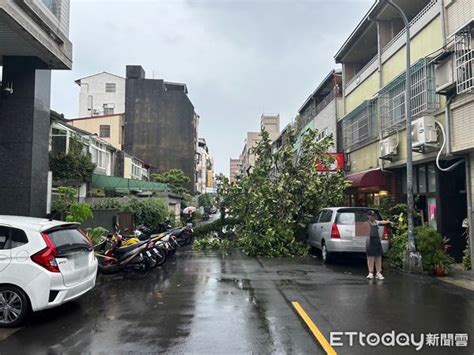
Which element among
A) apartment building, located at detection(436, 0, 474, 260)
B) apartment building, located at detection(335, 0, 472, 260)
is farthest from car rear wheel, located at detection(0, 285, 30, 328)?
apartment building, located at detection(335, 0, 472, 260)

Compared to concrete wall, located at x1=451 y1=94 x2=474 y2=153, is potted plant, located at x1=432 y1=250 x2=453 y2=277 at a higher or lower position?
lower

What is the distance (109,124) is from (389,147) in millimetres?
36822

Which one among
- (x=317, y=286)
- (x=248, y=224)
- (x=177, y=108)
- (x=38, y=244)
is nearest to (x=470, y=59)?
(x=317, y=286)

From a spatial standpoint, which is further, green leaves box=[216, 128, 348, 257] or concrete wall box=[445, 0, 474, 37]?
green leaves box=[216, 128, 348, 257]

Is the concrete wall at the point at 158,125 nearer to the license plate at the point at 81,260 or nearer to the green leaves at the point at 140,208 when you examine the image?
the green leaves at the point at 140,208

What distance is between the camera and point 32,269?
20.7 feet

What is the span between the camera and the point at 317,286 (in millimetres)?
9336

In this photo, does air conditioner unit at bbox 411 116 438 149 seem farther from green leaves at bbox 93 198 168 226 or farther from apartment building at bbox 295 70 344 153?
green leaves at bbox 93 198 168 226

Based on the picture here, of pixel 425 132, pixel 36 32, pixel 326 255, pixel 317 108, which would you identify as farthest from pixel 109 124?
pixel 425 132

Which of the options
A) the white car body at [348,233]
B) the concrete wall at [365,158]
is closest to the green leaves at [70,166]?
the concrete wall at [365,158]

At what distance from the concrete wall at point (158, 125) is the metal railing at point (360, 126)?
3381 centimetres

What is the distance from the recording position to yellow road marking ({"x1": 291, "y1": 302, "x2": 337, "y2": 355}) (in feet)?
17.2

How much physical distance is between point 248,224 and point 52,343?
11135 millimetres

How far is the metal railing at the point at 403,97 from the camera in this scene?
500 inches
